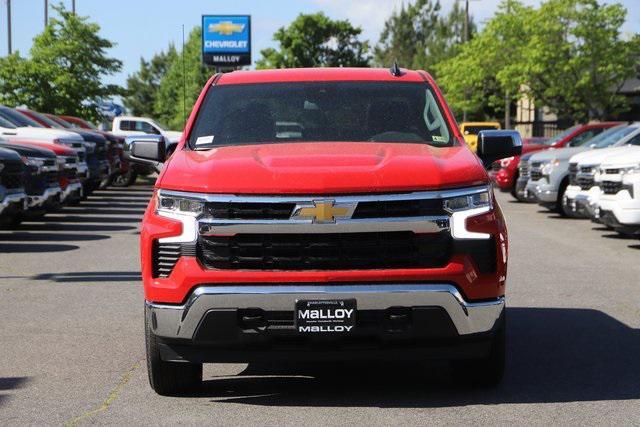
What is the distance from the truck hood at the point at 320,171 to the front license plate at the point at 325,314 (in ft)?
1.85

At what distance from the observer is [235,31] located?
255ft

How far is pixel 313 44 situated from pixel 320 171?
98053 mm

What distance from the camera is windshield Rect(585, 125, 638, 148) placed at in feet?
70.8

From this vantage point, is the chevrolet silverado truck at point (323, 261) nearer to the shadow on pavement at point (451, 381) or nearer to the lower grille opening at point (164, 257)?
the lower grille opening at point (164, 257)

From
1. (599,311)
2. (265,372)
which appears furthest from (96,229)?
(265,372)

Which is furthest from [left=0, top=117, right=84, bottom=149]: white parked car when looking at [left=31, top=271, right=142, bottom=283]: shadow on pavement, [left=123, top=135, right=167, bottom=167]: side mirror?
[left=123, top=135, right=167, bottom=167]: side mirror

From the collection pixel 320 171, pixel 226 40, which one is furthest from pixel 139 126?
pixel 226 40

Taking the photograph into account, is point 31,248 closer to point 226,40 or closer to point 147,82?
point 226,40

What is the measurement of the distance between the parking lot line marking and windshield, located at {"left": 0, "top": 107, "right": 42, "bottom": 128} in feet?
59.4

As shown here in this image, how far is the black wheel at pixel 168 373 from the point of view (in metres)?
6.74

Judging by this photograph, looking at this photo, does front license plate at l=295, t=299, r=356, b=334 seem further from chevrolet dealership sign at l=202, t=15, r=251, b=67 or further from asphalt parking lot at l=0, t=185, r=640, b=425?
chevrolet dealership sign at l=202, t=15, r=251, b=67

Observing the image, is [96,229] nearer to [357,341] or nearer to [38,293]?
[38,293]

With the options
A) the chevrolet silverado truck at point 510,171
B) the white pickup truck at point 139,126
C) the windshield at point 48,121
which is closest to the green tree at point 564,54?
the white pickup truck at point 139,126

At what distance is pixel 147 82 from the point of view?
16712 cm
